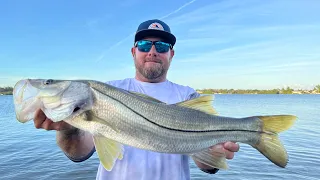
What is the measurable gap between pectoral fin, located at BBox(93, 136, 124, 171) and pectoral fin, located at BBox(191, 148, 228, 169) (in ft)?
2.74

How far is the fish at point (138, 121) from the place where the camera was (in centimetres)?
292

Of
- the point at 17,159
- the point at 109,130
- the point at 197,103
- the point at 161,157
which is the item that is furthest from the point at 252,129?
the point at 17,159

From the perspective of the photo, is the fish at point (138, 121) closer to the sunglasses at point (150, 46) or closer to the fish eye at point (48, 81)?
the fish eye at point (48, 81)

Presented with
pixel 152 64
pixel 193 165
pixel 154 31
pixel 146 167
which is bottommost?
pixel 193 165

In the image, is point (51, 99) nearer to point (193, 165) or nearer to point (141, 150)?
point (141, 150)

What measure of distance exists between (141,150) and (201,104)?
1.09 m

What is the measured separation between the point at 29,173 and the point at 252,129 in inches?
422

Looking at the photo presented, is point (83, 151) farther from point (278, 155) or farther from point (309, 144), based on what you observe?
point (309, 144)

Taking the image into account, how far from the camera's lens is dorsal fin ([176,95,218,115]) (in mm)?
3275

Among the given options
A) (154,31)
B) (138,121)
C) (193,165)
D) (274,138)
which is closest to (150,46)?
(154,31)

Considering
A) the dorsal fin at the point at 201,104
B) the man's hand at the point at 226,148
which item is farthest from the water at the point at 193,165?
the dorsal fin at the point at 201,104

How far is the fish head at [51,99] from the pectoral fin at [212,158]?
1.29 metres

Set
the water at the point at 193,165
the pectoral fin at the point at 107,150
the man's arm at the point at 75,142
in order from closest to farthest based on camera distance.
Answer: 1. the pectoral fin at the point at 107,150
2. the man's arm at the point at 75,142
3. the water at the point at 193,165

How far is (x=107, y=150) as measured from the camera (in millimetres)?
3041
